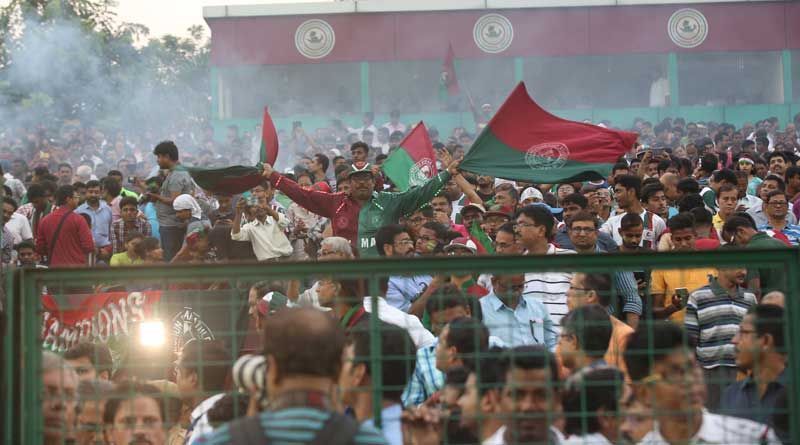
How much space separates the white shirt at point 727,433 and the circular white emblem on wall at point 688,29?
21731 millimetres

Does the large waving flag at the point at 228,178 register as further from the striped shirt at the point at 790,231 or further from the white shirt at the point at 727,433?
the white shirt at the point at 727,433

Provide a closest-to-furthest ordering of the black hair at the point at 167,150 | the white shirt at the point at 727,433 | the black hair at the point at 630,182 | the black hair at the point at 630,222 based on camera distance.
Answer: the white shirt at the point at 727,433, the black hair at the point at 630,222, the black hair at the point at 630,182, the black hair at the point at 167,150

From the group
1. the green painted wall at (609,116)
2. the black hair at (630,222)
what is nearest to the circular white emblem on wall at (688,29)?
the green painted wall at (609,116)

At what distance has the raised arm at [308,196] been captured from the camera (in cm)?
1063

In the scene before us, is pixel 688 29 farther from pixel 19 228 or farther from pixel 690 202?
pixel 19 228

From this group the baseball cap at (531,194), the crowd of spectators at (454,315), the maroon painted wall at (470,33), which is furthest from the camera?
the maroon painted wall at (470,33)

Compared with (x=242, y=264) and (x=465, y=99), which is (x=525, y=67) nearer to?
(x=465, y=99)

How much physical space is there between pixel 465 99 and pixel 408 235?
624 inches

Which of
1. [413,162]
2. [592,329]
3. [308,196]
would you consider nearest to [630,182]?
[413,162]

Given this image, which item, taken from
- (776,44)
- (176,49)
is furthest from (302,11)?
(176,49)

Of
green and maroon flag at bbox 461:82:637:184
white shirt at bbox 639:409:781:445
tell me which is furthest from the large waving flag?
white shirt at bbox 639:409:781:445

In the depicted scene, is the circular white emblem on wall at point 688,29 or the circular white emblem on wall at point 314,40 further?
the circular white emblem on wall at point 688,29

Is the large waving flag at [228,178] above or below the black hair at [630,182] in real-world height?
above

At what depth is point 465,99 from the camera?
80.3 feet
